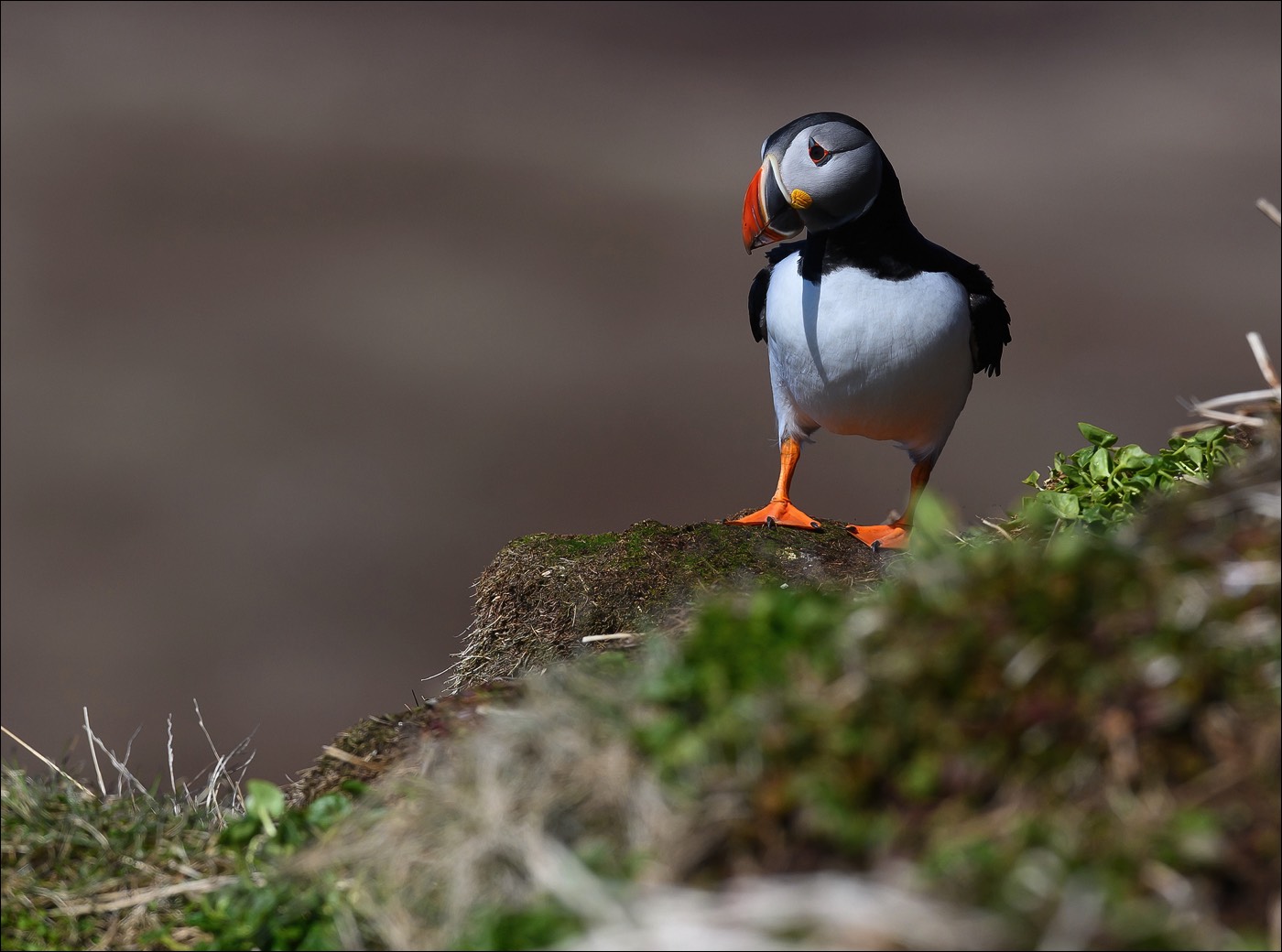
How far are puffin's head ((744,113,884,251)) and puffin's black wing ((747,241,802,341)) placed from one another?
598mm

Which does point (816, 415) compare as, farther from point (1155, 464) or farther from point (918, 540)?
point (918, 540)

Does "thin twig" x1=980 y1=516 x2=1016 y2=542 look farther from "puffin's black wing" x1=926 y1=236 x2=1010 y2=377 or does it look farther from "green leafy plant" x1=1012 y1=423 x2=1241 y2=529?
"puffin's black wing" x1=926 y1=236 x2=1010 y2=377

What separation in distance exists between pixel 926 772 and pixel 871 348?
152 inches

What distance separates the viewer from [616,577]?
522cm

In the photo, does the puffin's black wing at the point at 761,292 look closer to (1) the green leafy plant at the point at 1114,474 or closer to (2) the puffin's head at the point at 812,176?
(2) the puffin's head at the point at 812,176

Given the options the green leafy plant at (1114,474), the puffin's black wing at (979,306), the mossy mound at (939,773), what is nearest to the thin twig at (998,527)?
the green leafy plant at (1114,474)

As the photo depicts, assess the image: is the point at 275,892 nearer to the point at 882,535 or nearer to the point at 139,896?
the point at 139,896

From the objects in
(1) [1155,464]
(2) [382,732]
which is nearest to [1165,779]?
(2) [382,732]

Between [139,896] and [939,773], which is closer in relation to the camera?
[939,773]

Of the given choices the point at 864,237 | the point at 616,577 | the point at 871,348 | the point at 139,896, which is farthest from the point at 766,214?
the point at 139,896

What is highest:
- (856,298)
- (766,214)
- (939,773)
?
(766,214)

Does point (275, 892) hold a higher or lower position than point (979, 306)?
lower

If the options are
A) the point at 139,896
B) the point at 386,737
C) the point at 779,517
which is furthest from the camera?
the point at 779,517

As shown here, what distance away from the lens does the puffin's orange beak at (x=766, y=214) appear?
564 cm
